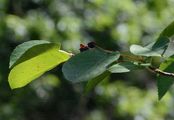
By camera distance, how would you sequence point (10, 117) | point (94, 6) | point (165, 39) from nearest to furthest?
point (165, 39), point (10, 117), point (94, 6)

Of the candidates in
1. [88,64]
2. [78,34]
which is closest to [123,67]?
[88,64]

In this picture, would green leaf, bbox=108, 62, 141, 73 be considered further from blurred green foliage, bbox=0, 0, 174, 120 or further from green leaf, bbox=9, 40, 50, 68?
blurred green foliage, bbox=0, 0, 174, 120

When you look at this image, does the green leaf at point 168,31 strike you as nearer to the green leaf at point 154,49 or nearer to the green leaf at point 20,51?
the green leaf at point 154,49

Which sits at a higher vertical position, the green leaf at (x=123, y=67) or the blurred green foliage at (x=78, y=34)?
the green leaf at (x=123, y=67)

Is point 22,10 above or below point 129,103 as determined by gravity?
above

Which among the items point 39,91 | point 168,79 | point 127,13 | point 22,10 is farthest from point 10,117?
point 168,79

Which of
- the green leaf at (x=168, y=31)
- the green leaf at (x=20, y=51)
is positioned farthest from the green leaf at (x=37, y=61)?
the green leaf at (x=168, y=31)

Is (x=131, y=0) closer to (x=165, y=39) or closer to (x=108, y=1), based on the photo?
(x=108, y=1)
